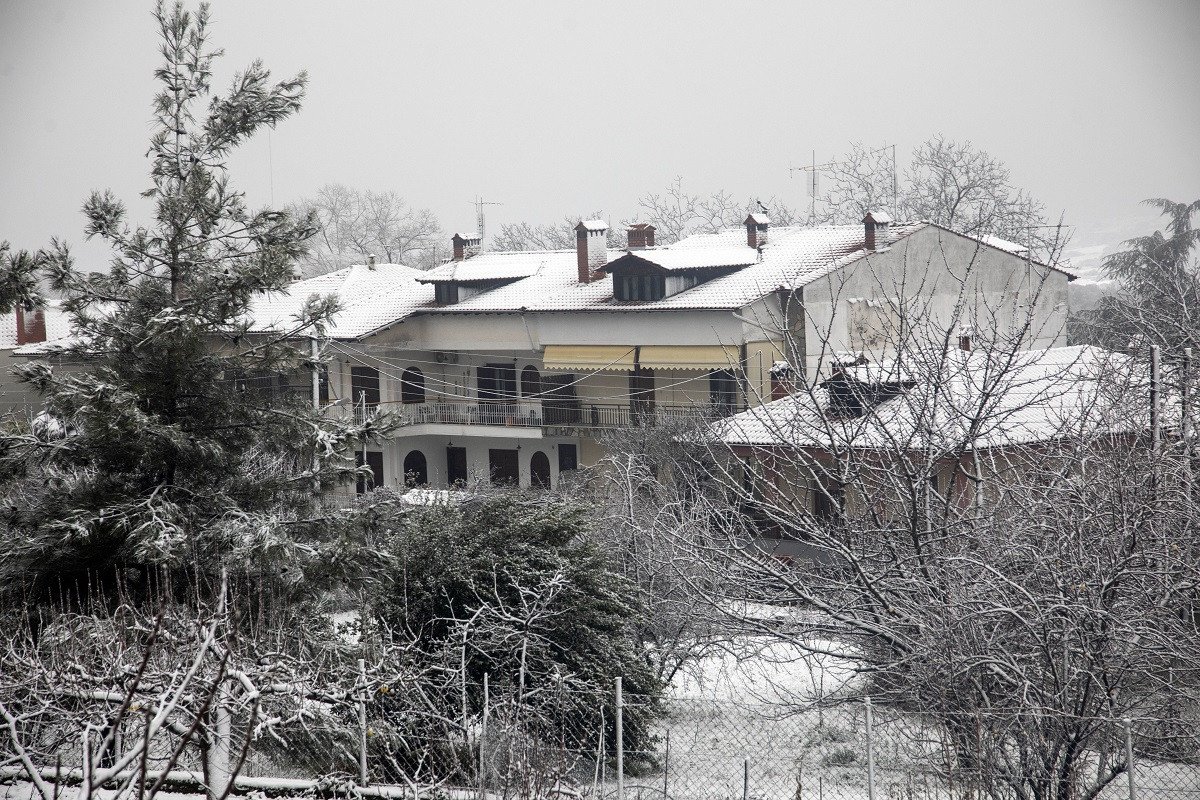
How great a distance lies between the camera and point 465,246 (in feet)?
119

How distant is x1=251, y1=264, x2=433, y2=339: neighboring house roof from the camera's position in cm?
3088

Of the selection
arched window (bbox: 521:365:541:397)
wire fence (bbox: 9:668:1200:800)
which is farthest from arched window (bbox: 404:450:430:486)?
wire fence (bbox: 9:668:1200:800)

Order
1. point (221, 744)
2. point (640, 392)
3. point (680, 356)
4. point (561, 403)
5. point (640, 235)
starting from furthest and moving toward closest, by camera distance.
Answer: point (640, 235) < point (561, 403) < point (640, 392) < point (680, 356) < point (221, 744)

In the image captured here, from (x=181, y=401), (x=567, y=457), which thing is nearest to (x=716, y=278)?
(x=567, y=457)

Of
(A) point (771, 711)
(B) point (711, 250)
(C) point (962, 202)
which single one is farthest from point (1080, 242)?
(A) point (771, 711)

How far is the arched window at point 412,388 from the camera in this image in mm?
32312

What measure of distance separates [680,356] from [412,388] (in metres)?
8.83

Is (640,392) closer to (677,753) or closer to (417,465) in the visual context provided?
(417,465)

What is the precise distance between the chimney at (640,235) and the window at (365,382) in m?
8.57

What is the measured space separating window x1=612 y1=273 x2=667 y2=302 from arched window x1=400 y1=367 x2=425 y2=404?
6.90 metres

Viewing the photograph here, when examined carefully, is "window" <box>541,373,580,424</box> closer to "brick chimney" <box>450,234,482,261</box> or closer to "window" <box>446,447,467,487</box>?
"window" <box>446,447,467,487</box>

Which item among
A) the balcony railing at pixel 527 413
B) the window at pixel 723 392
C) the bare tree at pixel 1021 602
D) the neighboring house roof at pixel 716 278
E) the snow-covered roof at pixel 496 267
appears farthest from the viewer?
the snow-covered roof at pixel 496 267

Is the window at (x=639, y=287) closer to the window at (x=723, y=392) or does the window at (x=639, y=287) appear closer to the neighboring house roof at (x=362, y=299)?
the window at (x=723, y=392)

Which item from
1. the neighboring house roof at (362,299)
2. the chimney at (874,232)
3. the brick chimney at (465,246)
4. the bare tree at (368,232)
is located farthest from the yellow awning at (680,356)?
the bare tree at (368,232)
